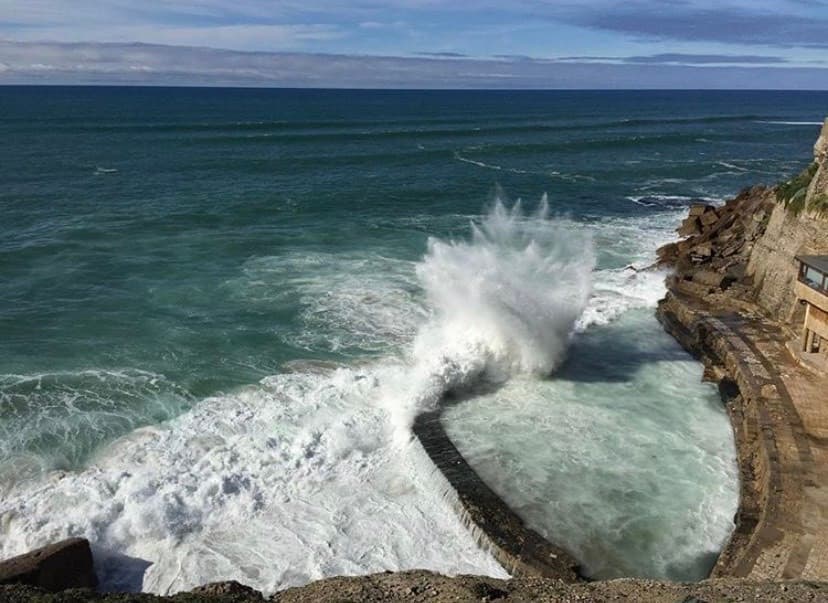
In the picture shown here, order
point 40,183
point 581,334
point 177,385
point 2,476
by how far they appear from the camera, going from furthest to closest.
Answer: point 40,183 < point 581,334 < point 177,385 < point 2,476

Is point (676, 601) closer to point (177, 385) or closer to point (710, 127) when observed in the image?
point (177, 385)

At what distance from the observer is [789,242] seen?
→ 63.0ft

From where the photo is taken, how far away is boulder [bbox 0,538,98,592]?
29.7 feet

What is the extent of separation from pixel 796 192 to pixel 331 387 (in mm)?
14193

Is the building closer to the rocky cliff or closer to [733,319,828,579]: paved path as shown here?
[733,319,828,579]: paved path

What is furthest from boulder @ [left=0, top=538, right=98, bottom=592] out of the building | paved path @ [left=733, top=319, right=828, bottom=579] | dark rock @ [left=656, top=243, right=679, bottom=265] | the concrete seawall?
dark rock @ [left=656, top=243, right=679, bottom=265]

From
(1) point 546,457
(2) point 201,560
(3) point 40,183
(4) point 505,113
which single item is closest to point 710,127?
(4) point 505,113

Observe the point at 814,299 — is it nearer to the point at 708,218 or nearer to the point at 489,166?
the point at 708,218

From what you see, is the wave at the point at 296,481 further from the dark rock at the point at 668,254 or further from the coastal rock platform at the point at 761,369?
the dark rock at the point at 668,254

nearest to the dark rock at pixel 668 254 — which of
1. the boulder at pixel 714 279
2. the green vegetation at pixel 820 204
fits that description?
the boulder at pixel 714 279

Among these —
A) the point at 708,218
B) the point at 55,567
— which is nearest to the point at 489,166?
the point at 708,218

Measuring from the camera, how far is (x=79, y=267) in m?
23.6

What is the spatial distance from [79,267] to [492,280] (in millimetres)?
14172

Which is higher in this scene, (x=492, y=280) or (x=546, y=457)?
(x=492, y=280)
